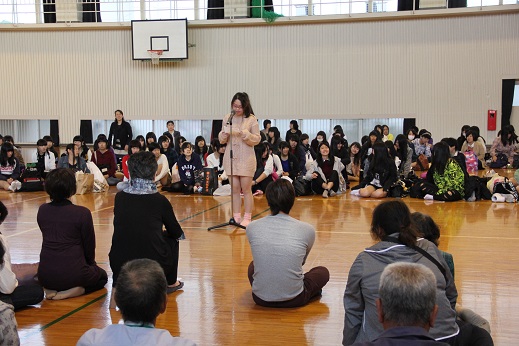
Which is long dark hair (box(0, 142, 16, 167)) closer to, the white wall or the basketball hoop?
the white wall

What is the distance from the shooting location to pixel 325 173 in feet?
33.5

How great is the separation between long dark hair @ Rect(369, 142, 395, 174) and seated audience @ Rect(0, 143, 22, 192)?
631 centimetres

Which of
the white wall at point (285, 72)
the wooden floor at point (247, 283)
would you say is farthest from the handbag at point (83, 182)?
the white wall at point (285, 72)

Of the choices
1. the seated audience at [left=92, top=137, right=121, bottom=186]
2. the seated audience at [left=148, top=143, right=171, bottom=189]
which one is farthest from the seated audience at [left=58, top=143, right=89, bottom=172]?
the seated audience at [left=148, top=143, right=171, bottom=189]

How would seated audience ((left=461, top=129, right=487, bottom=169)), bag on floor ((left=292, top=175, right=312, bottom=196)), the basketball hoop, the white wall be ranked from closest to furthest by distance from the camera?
bag on floor ((left=292, top=175, right=312, bottom=196)) < seated audience ((left=461, top=129, right=487, bottom=169)) < the white wall < the basketball hoop

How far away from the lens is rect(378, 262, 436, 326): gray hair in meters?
1.93

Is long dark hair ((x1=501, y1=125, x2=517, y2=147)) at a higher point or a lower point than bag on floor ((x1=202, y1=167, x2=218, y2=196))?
higher

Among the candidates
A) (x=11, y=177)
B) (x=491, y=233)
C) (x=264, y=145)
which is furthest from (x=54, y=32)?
(x=491, y=233)

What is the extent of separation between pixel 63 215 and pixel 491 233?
452cm

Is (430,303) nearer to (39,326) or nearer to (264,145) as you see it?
(39,326)

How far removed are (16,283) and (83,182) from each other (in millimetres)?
6894

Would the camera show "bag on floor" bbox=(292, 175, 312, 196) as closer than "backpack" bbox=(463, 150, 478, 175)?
Yes

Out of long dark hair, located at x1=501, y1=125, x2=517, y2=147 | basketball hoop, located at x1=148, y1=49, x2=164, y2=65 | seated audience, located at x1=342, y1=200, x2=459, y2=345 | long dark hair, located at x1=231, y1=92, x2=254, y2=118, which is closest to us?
seated audience, located at x1=342, y1=200, x2=459, y2=345

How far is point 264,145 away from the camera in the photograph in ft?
32.9
